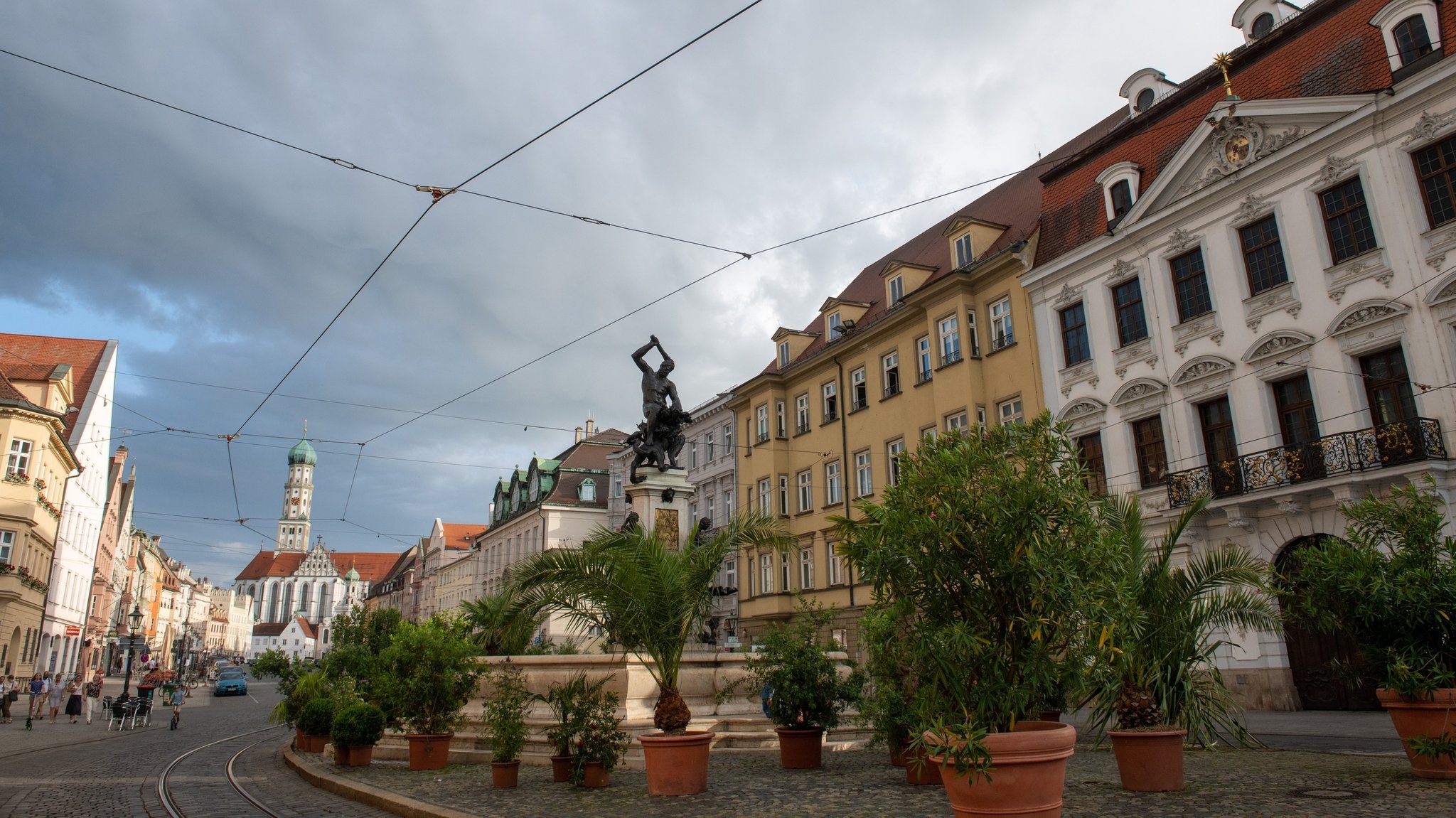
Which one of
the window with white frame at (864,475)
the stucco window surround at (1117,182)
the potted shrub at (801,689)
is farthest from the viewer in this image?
the window with white frame at (864,475)

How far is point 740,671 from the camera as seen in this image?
525 inches

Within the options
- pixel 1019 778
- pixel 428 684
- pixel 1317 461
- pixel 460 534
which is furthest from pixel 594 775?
pixel 460 534

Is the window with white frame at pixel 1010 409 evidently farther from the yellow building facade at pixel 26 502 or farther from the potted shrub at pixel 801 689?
the yellow building facade at pixel 26 502

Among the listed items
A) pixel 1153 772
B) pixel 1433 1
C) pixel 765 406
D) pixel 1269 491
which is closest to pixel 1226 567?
pixel 1153 772

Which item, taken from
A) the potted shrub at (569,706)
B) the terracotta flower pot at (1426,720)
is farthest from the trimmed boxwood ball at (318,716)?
the terracotta flower pot at (1426,720)

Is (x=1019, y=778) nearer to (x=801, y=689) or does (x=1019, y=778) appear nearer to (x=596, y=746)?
(x=801, y=689)

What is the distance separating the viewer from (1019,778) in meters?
5.44

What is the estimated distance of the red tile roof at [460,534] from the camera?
302 ft

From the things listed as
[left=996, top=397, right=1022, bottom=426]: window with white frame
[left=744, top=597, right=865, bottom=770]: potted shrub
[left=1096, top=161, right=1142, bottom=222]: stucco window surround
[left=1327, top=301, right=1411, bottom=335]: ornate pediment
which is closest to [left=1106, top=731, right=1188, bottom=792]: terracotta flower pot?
[left=744, top=597, right=865, bottom=770]: potted shrub

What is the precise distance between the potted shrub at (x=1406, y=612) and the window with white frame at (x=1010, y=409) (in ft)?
56.4

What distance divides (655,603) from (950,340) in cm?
2076

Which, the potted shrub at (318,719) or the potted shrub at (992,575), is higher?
the potted shrub at (992,575)

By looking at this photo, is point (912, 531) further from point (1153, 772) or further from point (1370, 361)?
point (1370, 361)

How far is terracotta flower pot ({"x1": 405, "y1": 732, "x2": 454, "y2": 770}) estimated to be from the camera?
40.1 ft
